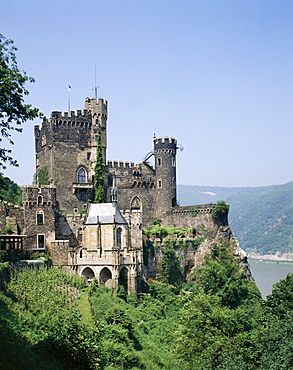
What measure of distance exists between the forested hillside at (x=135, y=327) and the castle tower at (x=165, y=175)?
12.0 m

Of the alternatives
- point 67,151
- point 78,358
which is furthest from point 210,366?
point 67,151

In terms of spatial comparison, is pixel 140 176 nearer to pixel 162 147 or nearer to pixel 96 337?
pixel 162 147

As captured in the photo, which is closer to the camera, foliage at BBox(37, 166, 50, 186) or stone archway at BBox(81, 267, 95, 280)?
stone archway at BBox(81, 267, 95, 280)

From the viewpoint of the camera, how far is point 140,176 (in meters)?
56.3

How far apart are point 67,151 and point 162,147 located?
1144cm

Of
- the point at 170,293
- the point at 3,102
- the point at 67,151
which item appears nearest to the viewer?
the point at 3,102

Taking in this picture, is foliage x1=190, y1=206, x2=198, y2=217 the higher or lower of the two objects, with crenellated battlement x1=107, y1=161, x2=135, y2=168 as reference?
lower

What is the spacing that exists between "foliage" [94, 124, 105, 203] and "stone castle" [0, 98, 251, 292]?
0.45 m

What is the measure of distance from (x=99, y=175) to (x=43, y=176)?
554 cm

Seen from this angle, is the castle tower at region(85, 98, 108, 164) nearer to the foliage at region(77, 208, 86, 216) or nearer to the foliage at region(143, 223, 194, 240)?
the foliage at region(77, 208, 86, 216)

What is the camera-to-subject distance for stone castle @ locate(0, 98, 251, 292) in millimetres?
41219

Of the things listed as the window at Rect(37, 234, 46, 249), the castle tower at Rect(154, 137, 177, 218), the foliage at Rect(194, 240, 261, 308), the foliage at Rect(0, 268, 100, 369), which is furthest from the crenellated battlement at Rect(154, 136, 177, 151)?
the foliage at Rect(0, 268, 100, 369)

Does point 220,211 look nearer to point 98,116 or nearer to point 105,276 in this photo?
point 98,116

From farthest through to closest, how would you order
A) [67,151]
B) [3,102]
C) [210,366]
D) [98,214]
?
[67,151] → [98,214] → [210,366] → [3,102]
